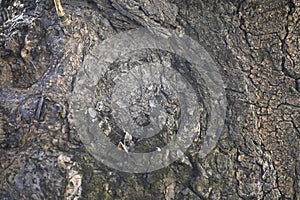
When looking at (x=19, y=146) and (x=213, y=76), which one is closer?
(x=19, y=146)

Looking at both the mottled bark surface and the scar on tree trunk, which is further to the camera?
the scar on tree trunk

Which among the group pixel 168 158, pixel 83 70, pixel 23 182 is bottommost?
pixel 23 182

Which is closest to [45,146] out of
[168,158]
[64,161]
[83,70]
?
[64,161]

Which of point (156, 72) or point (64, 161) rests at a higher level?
point (156, 72)

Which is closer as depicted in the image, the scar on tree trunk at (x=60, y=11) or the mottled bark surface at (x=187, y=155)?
the mottled bark surface at (x=187, y=155)

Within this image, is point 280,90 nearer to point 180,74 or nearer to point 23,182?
point 180,74

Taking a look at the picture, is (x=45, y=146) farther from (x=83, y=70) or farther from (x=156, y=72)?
(x=156, y=72)

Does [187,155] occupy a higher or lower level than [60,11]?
lower
